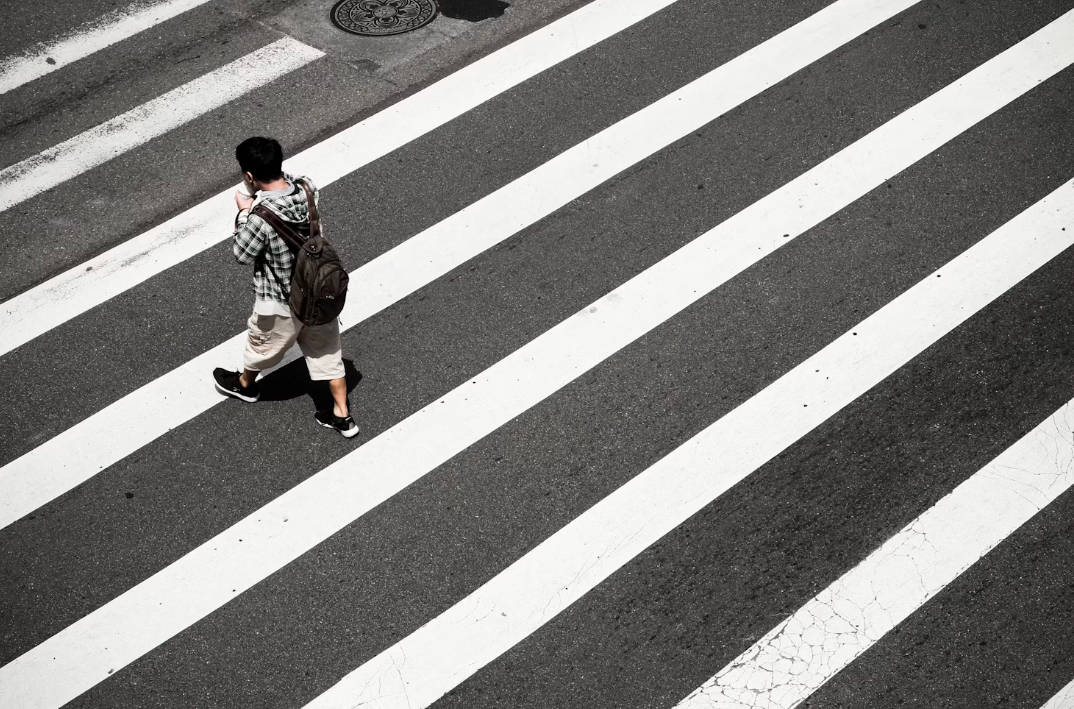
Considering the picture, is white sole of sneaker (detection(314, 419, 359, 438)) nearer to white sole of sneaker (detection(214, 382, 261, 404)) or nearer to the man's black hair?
white sole of sneaker (detection(214, 382, 261, 404))

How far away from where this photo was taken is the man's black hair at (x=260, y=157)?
4.66 m

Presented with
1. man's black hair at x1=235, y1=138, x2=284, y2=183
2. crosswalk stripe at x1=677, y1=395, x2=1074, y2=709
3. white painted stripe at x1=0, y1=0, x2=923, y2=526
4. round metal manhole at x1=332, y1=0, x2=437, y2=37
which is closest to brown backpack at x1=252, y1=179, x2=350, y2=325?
man's black hair at x1=235, y1=138, x2=284, y2=183

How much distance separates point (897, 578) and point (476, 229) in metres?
3.28

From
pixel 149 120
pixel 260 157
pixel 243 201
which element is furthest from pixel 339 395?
pixel 149 120

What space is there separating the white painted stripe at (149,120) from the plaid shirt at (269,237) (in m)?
2.92

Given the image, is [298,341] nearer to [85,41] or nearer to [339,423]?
[339,423]

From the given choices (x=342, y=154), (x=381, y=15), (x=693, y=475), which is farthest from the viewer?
(x=381, y=15)

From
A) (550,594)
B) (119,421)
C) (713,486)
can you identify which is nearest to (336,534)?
(550,594)

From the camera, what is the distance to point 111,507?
5285 millimetres

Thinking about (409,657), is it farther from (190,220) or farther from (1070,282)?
(1070,282)

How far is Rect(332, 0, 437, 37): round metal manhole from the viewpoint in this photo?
815cm

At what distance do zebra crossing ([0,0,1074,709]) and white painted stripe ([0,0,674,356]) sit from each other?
0.03 m

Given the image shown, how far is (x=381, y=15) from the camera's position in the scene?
8.25m

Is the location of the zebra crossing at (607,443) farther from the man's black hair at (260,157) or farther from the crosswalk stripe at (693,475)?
the man's black hair at (260,157)
